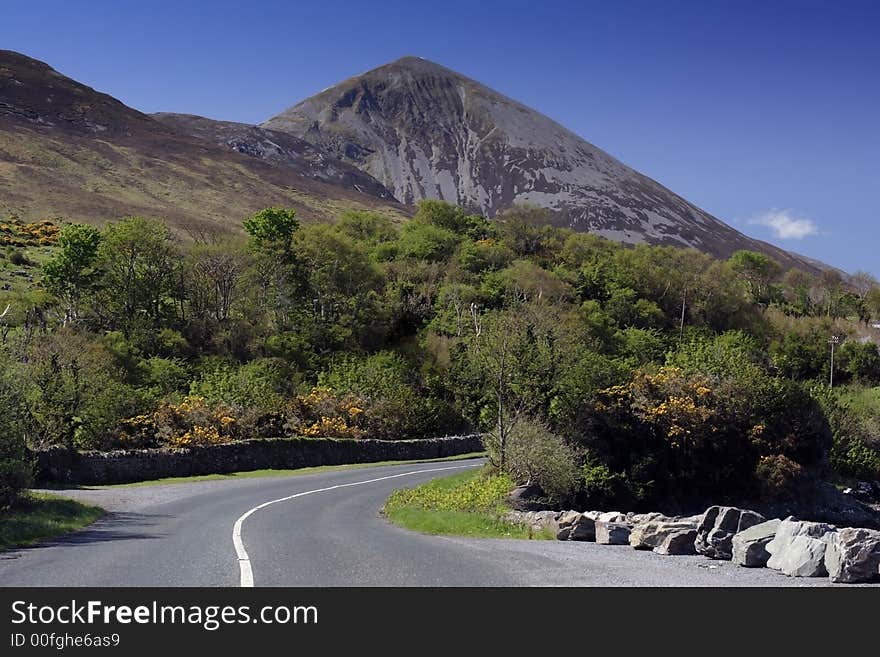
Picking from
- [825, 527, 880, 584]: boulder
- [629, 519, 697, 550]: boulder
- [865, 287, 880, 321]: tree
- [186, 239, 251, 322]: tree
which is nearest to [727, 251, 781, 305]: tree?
[865, 287, 880, 321]: tree

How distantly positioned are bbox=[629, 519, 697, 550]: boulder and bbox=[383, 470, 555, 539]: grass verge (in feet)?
9.48

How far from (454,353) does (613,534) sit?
45182mm

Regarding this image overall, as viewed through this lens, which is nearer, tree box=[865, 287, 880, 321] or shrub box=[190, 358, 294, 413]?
shrub box=[190, 358, 294, 413]

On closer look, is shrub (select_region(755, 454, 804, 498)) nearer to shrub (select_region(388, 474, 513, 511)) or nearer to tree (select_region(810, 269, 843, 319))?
shrub (select_region(388, 474, 513, 511))

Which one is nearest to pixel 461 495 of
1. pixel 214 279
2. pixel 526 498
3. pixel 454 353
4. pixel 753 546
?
pixel 526 498

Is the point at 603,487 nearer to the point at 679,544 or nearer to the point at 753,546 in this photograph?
the point at 679,544

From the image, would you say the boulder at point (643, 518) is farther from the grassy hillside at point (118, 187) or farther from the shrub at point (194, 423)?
the grassy hillside at point (118, 187)

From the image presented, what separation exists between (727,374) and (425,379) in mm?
24997

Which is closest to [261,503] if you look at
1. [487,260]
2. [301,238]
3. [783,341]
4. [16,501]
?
[16,501]

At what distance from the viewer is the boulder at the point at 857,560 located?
11.5 meters

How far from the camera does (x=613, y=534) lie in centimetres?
1820

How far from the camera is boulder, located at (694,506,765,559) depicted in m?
15.0

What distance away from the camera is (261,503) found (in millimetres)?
26000

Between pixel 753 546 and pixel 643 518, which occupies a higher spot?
pixel 753 546
